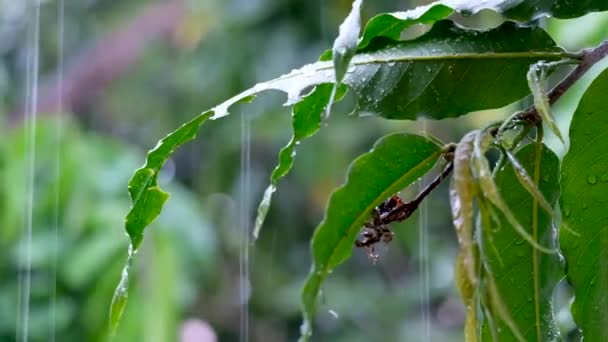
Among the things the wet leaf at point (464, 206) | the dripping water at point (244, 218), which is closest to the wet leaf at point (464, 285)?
the wet leaf at point (464, 206)

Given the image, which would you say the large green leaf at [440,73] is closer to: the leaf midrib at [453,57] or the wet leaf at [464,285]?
the leaf midrib at [453,57]

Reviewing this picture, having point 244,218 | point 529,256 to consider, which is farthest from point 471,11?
point 244,218

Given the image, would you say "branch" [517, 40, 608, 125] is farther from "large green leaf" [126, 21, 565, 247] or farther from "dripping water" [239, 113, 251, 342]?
"dripping water" [239, 113, 251, 342]

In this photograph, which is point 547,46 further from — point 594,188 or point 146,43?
point 146,43

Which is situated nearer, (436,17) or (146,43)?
(436,17)

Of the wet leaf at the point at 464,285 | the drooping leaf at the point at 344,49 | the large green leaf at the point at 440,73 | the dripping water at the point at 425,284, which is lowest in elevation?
the wet leaf at the point at 464,285

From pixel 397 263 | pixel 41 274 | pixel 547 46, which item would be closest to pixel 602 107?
pixel 547 46
